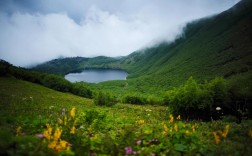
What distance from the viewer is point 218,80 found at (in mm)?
35906

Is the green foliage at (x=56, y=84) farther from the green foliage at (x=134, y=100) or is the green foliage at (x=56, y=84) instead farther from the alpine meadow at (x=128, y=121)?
the green foliage at (x=134, y=100)

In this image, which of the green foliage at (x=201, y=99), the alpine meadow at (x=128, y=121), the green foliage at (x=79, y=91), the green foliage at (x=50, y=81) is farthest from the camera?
the green foliage at (x=79, y=91)

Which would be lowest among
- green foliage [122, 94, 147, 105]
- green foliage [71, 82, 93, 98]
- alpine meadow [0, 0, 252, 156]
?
alpine meadow [0, 0, 252, 156]

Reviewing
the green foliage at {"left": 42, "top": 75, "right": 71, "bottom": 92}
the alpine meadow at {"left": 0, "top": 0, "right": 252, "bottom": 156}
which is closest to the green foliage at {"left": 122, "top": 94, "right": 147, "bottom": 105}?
the alpine meadow at {"left": 0, "top": 0, "right": 252, "bottom": 156}

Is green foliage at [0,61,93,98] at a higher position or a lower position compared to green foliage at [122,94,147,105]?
higher

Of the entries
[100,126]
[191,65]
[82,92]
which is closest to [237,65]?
[191,65]

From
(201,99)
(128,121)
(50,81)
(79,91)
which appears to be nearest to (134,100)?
(79,91)

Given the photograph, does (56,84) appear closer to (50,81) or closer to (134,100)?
(50,81)

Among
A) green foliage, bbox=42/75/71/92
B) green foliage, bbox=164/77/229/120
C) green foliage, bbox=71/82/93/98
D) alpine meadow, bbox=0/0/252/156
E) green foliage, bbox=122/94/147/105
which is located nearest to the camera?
alpine meadow, bbox=0/0/252/156

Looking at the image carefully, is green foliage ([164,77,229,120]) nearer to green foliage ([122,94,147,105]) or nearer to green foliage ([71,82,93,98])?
green foliage ([122,94,147,105])

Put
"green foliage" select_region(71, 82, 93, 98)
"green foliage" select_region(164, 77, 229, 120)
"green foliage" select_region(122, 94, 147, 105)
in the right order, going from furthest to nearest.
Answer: "green foliage" select_region(71, 82, 93, 98) < "green foliage" select_region(122, 94, 147, 105) < "green foliage" select_region(164, 77, 229, 120)

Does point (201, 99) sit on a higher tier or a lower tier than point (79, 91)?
lower

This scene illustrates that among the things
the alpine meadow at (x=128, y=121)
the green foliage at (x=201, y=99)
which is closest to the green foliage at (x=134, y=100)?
the alpine meadow at (x=128, y=121)

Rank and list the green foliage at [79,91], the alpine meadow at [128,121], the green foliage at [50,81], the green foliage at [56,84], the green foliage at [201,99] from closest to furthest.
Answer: the alpine meadow at [128,121] → the green foliage at [201,99] → the green foliage at [50,81] → the green foliage at [56,84] → the green foliage at [79,91]
